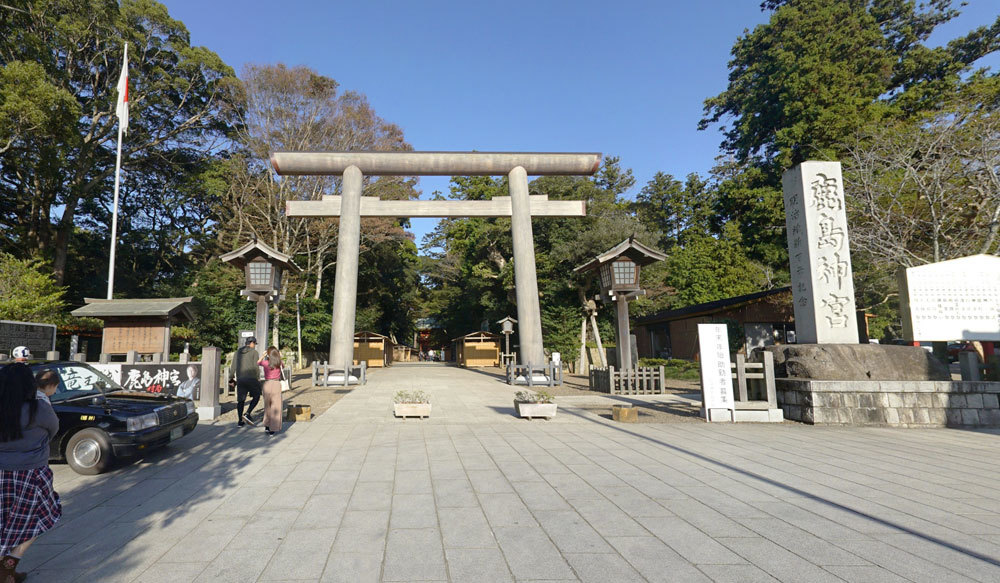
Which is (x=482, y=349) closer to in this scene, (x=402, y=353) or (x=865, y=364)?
(x=402, y=353)

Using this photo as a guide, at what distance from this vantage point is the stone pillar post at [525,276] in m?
16.7

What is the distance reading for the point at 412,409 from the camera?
9453 millimetres

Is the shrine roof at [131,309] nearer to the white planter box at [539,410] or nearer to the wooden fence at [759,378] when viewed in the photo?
the white planter box at [539,410]

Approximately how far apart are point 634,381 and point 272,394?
1036 centimetres

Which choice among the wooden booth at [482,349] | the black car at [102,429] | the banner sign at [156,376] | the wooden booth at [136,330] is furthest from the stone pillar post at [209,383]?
the wooden booth at [482,349]

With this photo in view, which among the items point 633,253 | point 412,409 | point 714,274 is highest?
point 714,274

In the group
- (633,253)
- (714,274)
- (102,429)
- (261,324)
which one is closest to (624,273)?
(633,253)

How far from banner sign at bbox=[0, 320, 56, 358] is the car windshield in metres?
4.22

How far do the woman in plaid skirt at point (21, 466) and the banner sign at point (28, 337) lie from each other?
910 cm

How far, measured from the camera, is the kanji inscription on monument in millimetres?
9562

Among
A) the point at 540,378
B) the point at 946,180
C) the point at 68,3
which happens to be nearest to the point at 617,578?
the point at 540,378

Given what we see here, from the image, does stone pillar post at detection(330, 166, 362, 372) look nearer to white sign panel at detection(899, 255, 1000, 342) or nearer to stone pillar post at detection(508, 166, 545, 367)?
stone pillar post at detection(508, 166, 545, 367)

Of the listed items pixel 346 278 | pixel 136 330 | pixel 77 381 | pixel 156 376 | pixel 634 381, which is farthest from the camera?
pixel 346 278

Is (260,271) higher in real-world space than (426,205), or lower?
lower
